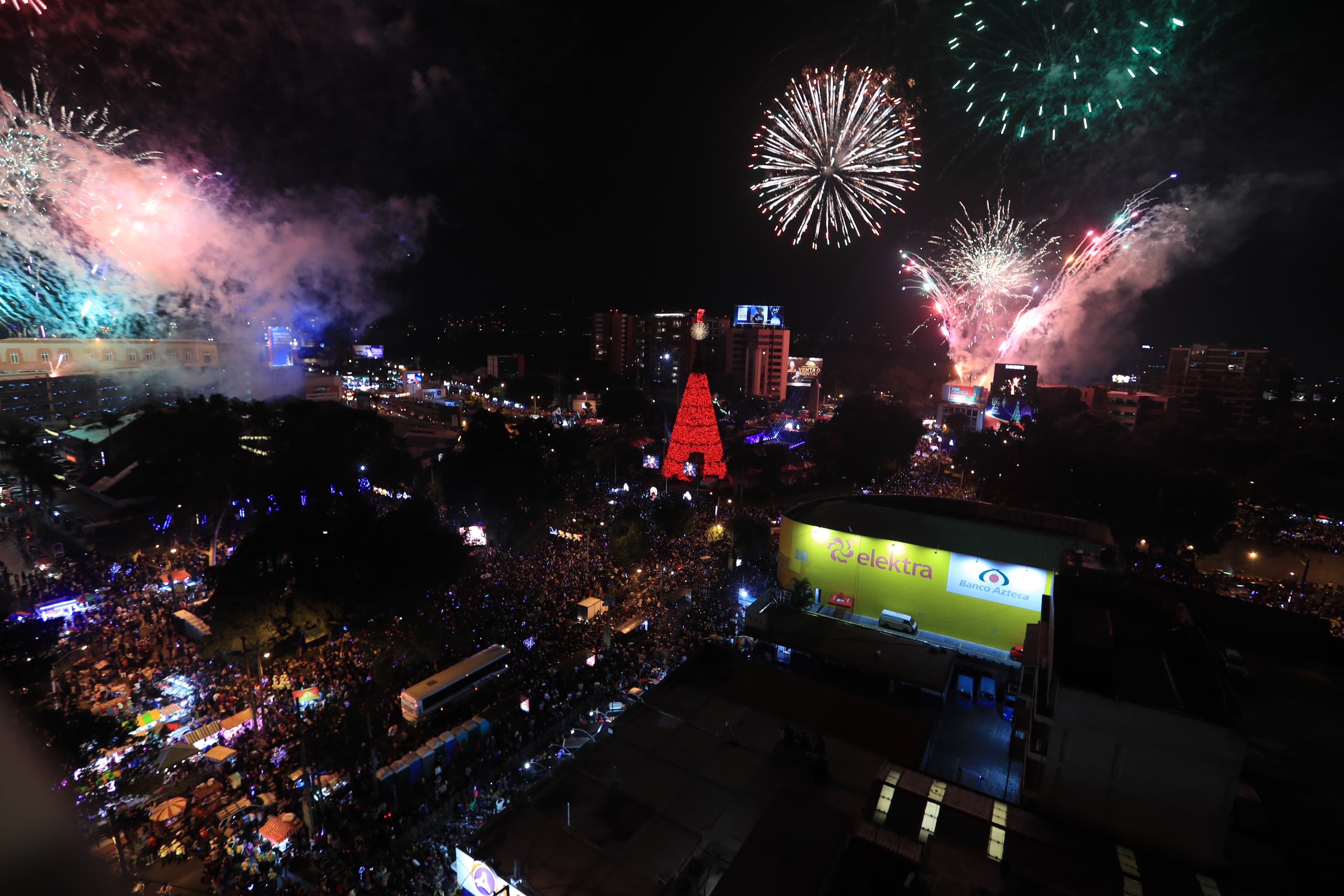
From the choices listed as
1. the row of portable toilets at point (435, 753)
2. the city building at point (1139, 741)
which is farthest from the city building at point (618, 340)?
the city building at point (1139, 741)

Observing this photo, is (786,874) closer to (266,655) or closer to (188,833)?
(188,833)

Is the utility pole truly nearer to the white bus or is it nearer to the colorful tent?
the white bus

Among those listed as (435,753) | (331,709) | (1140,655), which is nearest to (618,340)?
(331,709)

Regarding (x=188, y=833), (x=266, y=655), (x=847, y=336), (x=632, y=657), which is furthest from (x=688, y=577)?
(x=847, y=336)

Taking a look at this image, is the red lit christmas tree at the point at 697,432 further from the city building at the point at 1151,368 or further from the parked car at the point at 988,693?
the city building at the point at 1151,368

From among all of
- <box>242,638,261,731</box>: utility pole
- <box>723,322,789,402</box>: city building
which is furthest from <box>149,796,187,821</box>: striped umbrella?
<box>723,322,789,402</box>: city building

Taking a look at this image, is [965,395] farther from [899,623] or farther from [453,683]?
[453,683]
